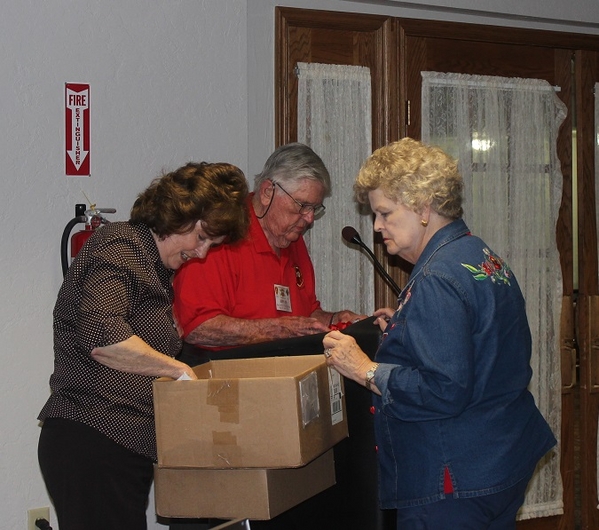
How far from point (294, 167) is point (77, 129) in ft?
2.56

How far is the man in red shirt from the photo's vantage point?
2.54 meters

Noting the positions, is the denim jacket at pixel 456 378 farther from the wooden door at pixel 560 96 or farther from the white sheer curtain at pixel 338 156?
the wooden door at pixel 560 96

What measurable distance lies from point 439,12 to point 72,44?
1605 mm

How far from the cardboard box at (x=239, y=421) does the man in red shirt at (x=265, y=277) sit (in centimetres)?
56

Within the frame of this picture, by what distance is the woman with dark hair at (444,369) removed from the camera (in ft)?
6.11

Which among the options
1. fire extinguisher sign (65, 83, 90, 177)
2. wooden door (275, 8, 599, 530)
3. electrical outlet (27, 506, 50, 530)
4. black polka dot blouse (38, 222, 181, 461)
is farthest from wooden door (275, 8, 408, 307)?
electrical outlet (27, 506, 50, 530)

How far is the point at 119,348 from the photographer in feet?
6.35

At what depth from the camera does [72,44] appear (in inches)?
112

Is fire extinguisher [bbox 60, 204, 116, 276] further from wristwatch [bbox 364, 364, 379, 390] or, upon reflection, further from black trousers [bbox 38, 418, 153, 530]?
wristwatch [bbox 364, 364, 379, 390]

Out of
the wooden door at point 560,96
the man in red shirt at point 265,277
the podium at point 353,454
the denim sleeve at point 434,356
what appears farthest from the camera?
the wooden door at point 560,96

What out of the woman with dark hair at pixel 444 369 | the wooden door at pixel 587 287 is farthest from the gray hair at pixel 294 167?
the wooden door at pixel 587 287

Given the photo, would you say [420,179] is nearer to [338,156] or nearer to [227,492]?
[227,492]

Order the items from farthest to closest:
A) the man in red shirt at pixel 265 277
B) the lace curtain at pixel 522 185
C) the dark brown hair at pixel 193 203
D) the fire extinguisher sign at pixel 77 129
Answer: the lace curtain at pixel 522 185 < the fire extinguisher sign at pixel 77 129 < the man in red shirt at pixel 265 277 < the dark brown hair at pixel 193 203

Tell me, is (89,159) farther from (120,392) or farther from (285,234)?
(120,392)
